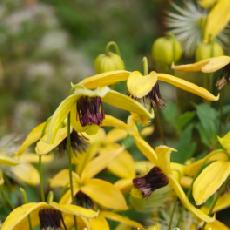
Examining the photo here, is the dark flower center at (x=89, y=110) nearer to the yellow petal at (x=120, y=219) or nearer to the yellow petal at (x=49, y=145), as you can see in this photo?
the yellow petal at (x=49, y=145)

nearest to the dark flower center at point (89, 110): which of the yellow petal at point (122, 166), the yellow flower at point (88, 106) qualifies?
the yellow flower at point (88, 106)

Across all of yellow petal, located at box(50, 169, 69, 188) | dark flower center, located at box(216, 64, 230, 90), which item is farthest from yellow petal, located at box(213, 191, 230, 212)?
yellow petal, located at box(50, 169, 69, 188)

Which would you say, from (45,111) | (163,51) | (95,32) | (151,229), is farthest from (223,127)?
(95,32)

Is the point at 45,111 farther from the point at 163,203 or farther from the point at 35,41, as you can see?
the point at 163,203

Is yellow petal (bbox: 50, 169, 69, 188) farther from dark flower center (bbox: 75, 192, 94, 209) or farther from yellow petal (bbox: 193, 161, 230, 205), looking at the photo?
yellow petal (bbox: 193, 161, 230, 205)

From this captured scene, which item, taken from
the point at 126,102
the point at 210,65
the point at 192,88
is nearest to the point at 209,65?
the point at 210,65
